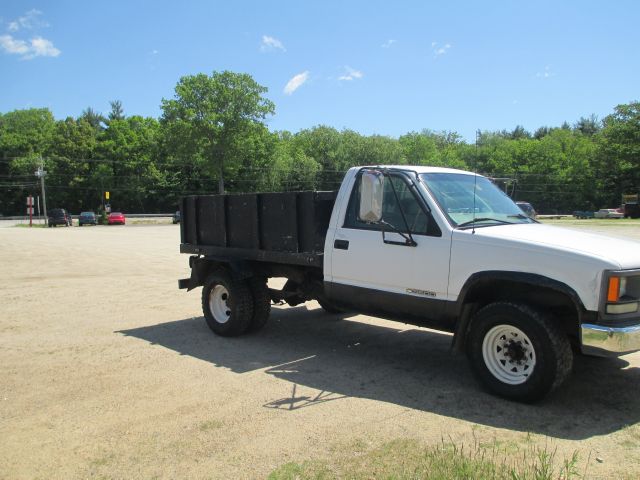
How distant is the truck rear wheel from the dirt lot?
0.68 feet

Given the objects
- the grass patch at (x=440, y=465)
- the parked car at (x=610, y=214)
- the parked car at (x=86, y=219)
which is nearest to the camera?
the grass patch at (x=440, y=465)

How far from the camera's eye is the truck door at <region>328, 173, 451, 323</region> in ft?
17.5

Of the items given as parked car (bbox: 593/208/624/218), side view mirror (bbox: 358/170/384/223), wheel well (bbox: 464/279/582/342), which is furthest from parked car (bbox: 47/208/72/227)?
parked car (bbox: 593/208/624/218)

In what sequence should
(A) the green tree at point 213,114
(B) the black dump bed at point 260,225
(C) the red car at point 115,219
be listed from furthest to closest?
(A) the green tree at point 213,114 → (C) the red car at point 115,219 → (B) the black dump bed at point 260,225

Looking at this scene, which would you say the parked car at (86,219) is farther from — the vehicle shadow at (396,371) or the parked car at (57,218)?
the vehicle shadow at (396,371)

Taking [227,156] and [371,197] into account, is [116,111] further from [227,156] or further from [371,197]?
[371,197]

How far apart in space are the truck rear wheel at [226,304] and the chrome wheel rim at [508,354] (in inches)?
135

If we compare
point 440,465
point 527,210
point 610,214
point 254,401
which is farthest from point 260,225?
point 610,214

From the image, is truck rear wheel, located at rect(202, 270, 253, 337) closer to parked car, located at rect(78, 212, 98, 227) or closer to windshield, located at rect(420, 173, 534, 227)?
windshield, located at rect(420, 173, 534, 227)

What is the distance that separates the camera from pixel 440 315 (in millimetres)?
5332

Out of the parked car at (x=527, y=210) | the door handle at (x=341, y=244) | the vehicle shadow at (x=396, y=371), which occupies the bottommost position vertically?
the vehicle shadow at (x=396, y=371)

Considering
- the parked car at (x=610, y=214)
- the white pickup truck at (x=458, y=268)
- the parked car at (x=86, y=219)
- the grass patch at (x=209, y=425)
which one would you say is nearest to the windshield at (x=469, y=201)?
the white pickup truck at (x=458, y=268)

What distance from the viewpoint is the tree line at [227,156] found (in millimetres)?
69250

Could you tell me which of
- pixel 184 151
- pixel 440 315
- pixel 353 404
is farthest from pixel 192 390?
pixel 184 151
